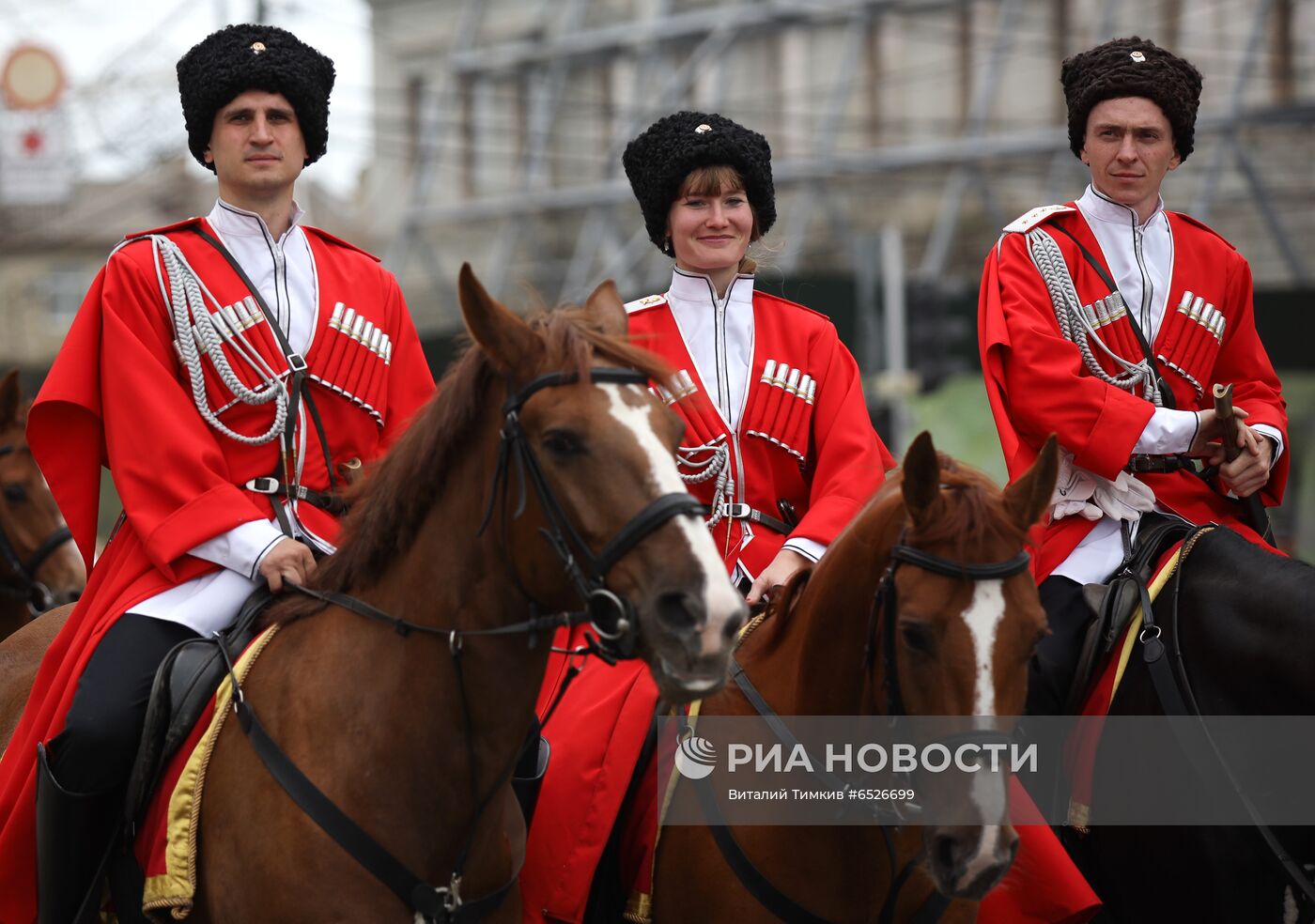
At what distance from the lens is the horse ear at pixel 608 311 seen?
12.8 ft

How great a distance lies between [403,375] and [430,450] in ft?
4.02

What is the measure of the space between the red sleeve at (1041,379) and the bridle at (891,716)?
54.3 inches

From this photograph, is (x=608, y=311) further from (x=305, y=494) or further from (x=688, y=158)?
(x=688, y=158)

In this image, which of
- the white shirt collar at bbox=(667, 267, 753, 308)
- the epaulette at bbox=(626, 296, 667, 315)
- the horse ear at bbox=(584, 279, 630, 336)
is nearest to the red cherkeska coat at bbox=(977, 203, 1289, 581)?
the white shirt collar at bbox=(667, 267, 753, 308)

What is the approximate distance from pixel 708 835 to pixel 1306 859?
5.83 ft

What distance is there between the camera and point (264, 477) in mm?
4625

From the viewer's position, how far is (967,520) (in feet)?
12.8

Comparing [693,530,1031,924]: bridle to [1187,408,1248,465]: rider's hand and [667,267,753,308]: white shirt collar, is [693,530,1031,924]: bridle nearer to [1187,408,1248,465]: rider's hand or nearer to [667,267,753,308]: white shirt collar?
[667,267,753,308]: white shirt collar

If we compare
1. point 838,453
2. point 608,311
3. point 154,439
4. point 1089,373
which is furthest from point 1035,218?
point 154,439

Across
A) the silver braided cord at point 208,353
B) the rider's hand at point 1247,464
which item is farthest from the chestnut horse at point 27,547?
the rider's hand at point 1247,464

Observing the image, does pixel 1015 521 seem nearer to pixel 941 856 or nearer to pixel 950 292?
pixel 941 856

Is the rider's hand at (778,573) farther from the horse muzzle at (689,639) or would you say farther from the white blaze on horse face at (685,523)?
the horse muzzle at (689,639)

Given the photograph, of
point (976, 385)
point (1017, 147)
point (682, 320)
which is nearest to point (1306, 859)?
point (682, 320)

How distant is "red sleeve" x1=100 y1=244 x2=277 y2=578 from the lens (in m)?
4.38
